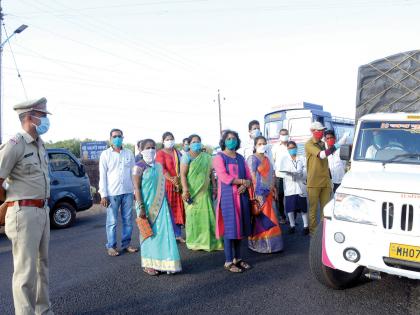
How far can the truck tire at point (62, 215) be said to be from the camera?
30.1 feet

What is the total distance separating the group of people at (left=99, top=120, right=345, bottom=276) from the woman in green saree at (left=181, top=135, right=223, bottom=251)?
0.02 metres

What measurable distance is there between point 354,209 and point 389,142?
1.40m

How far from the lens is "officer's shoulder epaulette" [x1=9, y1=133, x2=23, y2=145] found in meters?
3.37

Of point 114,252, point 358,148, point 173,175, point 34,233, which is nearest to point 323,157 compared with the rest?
point 358,148

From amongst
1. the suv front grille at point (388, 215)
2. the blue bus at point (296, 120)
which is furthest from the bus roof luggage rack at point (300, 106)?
the suv front grille at point (388, 215)

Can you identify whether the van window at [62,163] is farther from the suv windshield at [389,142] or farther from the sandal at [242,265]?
the suv windshield at [389,142]

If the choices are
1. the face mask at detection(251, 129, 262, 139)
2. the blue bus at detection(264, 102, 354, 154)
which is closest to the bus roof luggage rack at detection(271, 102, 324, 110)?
the blue bus at detection(264, 102, 354, 154)

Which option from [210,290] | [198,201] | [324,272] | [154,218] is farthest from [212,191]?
[324,272]

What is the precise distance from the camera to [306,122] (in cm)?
1888

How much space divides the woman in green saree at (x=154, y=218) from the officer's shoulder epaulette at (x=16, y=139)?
6.00ft

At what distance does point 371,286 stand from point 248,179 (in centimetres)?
193

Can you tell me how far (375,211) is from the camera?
12.0 feet

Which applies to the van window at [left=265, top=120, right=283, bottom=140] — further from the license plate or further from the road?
the license plate

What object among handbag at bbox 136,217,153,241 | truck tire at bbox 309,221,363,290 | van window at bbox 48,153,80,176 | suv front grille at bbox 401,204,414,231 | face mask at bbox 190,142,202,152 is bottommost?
truck tire at bbox 309,221,363,290
